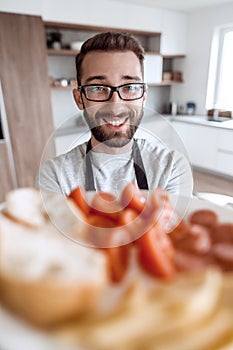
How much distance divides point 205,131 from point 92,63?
6.08ft

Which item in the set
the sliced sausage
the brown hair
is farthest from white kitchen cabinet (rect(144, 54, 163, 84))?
the sliced sausage

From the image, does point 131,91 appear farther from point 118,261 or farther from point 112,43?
point 118,261

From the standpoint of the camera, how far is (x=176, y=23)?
2361 mm

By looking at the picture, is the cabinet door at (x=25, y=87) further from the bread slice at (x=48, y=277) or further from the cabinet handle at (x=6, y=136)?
the bread slice at (x=48, y=277)

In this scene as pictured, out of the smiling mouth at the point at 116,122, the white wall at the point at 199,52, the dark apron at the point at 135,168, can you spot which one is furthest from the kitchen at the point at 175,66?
the smiling mouth at the point at 116,122

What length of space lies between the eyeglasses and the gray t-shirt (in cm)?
8

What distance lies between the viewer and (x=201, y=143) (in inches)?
84.2

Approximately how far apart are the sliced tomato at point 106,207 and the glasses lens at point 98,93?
0.69ft

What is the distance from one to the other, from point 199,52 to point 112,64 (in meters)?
2.34

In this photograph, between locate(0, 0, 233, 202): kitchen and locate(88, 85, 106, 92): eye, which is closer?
locate(88, 85, 106, 92): eye

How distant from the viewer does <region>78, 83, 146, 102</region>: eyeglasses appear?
1.31 ft

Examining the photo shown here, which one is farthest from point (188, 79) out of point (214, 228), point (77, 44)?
point (214, 228)

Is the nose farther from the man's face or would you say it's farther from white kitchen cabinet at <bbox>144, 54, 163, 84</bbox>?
white kitchen cabinet at <bbox>144, 54, 163, 84</bbox>

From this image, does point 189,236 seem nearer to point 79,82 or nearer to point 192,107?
point 79,82
